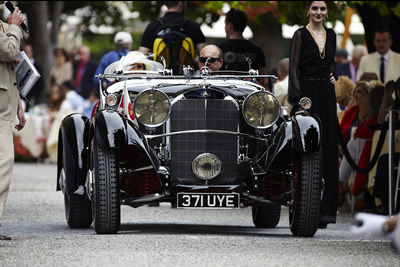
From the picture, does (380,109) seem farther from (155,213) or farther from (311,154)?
(311,154)

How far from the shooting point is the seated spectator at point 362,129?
13488mm

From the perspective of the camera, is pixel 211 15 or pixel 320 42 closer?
pixel 320 42

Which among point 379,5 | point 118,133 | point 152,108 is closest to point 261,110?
point 152,108

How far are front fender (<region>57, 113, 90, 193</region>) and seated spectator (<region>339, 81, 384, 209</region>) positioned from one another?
13.0 feet

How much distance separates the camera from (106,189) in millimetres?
9508

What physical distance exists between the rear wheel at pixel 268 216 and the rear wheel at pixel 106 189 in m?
2.20

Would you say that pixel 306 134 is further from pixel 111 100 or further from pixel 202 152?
pixel 111 100

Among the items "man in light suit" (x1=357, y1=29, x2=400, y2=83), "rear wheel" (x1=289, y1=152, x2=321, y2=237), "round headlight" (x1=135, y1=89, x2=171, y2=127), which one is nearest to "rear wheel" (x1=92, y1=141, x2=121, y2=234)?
"round headlight" (x1=135, y1=89, x2=171, y2=127)

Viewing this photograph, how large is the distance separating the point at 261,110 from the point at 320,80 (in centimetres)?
145

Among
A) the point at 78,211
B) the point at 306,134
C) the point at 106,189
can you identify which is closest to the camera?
the point at 106,189

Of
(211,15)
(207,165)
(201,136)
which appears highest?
(211,15)

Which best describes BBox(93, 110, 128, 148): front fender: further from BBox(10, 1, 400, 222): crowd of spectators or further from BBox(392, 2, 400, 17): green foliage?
BBox(392, 2, 400, 17): green foliage

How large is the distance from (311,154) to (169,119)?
121cm

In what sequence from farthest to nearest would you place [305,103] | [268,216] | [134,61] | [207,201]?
[268,216]
[134,61]
[305,103]
[207,201]
